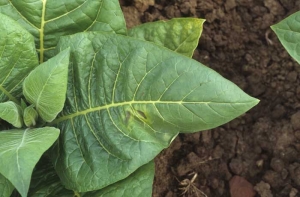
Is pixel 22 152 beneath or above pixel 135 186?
above

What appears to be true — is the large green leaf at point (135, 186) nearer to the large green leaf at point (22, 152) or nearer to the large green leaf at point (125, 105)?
the large green leaf at point (125, 105)

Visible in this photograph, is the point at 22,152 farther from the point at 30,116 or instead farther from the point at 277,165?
the point at 277,165

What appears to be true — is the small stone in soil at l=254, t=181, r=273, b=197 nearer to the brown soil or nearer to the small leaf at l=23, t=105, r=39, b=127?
the brown soil

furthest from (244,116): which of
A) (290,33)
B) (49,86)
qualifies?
(49,86)

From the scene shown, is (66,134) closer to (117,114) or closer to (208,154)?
(117,114)

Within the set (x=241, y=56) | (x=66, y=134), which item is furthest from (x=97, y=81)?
(x=241, y=56)

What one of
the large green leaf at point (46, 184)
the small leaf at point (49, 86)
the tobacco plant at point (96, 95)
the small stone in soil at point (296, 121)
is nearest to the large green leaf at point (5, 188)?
the tobacco plant at point (96, 95)

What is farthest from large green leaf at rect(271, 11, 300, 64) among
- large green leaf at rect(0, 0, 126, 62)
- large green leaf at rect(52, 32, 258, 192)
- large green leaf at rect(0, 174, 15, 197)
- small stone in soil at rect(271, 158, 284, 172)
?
large green leaf at rect(0, 174, 15, 197)
